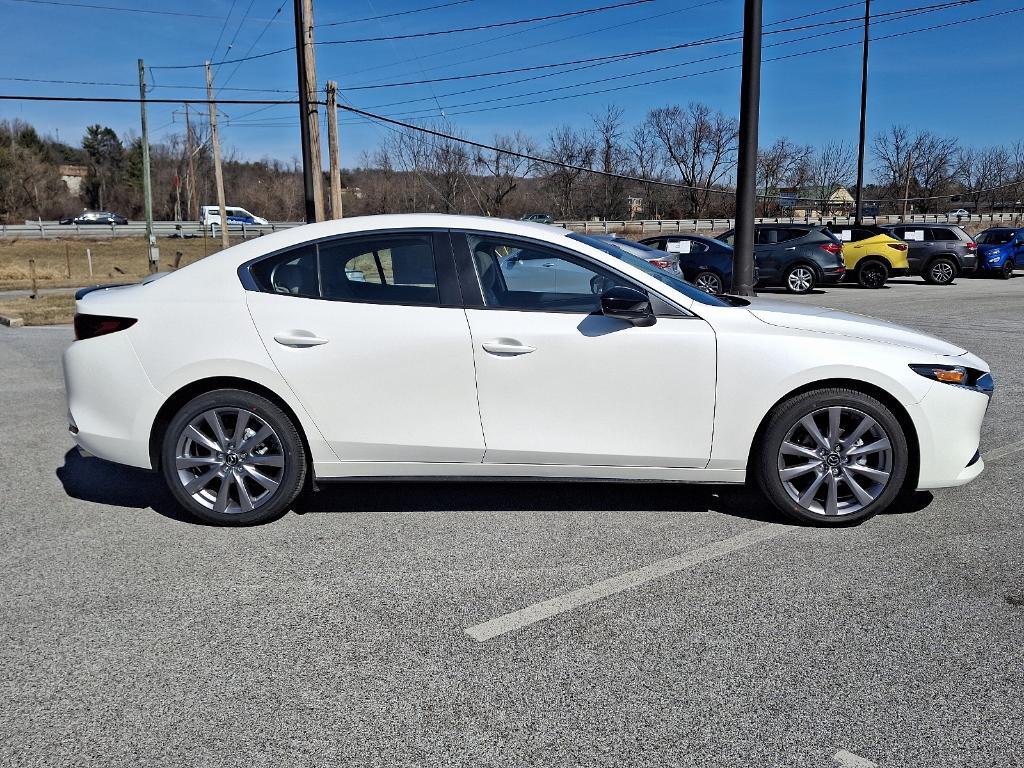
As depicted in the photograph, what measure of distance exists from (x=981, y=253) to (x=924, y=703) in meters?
27.2

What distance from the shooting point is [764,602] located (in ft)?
12.2

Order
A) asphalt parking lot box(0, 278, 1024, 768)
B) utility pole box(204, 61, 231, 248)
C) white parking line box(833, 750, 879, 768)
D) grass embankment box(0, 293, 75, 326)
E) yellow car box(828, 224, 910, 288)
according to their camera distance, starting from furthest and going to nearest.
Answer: utility pole box(204, 61, 231, 248) → yellow car box(828, 224, 910, 288) → grass embankment box(0, 293, 75, 326) → asphalt parking lot box(0, 278, 1024, 768) → white parking line box(833, 750, 879, 768)

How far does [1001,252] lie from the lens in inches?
1048

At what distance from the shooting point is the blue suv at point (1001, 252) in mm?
26611

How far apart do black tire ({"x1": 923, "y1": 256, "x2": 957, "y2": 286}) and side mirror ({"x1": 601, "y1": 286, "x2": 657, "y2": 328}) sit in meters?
23.1

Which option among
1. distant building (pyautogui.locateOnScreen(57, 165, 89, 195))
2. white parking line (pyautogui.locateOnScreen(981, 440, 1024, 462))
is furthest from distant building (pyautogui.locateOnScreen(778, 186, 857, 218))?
distant building (pyautogui.locateOnScreen(57, 165, 89, 195))

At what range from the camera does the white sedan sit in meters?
4.50

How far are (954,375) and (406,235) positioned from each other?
9.71 ft

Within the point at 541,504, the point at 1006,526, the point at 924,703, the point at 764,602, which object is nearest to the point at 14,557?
the point at 541,504

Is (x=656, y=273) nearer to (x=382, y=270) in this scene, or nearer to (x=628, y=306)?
(x=628, y=306)

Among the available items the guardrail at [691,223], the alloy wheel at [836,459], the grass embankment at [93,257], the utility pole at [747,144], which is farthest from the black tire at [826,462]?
the guardrail at [691,223]

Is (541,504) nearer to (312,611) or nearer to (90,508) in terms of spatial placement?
(312,611)

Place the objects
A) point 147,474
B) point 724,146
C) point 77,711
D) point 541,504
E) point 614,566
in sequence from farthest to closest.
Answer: point 724,146 < point 147,474 < point 541,504 < point 614,566 < point 77,711

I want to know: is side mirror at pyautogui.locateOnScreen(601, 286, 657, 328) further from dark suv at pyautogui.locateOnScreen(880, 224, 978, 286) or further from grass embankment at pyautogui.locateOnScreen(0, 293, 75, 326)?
dark suv at pyautogui.locateOnScreen(880, 224, 978, 286)
